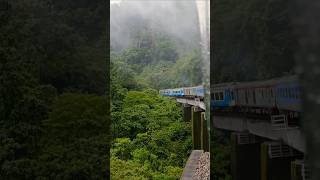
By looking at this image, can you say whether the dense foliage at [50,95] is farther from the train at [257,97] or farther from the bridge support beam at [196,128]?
the bridge support beam at [196,128]

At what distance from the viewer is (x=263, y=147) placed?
350cm

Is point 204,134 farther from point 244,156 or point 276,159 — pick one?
point 276,159

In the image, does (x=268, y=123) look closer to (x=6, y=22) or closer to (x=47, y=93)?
(x=47, y=93)

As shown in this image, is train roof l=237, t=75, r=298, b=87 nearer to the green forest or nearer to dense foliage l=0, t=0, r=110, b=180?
dense foliage l=0, t=0, r=110, b=180

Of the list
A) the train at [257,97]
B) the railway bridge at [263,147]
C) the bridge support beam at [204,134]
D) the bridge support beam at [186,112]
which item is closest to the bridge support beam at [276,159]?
the railway bridge at [263,147]

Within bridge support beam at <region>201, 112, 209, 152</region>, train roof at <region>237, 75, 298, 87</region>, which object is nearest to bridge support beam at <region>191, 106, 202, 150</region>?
bridge support beam at <region>201, 112, 209, 152</region>

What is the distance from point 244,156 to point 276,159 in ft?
1.80

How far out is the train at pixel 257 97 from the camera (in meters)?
2.90

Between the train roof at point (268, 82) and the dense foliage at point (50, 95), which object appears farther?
the dense foliage at point (50, 95)

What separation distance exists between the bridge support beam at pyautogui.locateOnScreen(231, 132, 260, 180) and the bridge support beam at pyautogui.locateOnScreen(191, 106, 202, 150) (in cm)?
414

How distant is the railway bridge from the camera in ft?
10.1

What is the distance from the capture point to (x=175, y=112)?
9.45 metres

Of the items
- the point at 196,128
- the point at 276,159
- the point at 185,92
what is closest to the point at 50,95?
the point at 276,159

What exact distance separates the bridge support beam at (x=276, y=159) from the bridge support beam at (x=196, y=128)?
451cm
